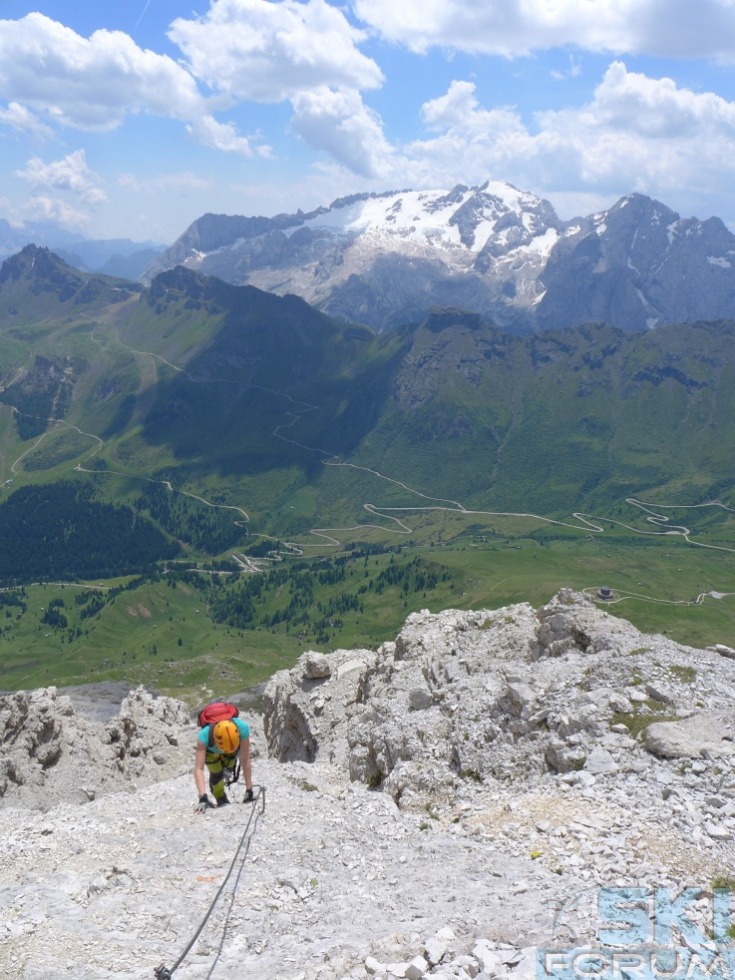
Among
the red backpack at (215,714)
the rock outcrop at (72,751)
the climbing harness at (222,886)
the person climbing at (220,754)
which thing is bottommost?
the rock outcrop at (72,751)

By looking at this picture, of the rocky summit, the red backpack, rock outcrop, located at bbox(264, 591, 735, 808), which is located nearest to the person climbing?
the red backpack

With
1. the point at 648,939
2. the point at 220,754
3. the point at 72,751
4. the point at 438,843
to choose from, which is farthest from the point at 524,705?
the point at 72,751

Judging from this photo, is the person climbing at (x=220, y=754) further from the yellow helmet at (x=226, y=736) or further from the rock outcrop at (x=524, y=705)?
the rock outcrop at (x=524, y=705)

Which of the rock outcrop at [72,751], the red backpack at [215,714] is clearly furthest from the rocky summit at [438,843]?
the rock outcrop at [72,751]

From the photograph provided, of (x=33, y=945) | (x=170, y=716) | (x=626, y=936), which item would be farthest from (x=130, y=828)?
(x=170, y=716)

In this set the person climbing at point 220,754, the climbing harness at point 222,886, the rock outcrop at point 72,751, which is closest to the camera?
the climbing harness at point 222,886

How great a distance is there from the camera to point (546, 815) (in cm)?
3055

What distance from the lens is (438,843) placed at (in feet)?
103

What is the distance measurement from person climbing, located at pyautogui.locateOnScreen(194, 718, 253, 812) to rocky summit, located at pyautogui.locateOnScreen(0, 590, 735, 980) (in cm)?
101

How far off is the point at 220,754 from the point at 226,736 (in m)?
1.63

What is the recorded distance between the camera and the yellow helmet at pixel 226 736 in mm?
33000

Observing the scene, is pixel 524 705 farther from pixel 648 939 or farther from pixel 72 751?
pixel 72 751

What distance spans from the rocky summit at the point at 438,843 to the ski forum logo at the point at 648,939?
0.11m

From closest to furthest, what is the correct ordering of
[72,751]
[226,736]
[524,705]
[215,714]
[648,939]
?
[648,939]
[226,736]
[215,714]
[524,705]
[72,751]
